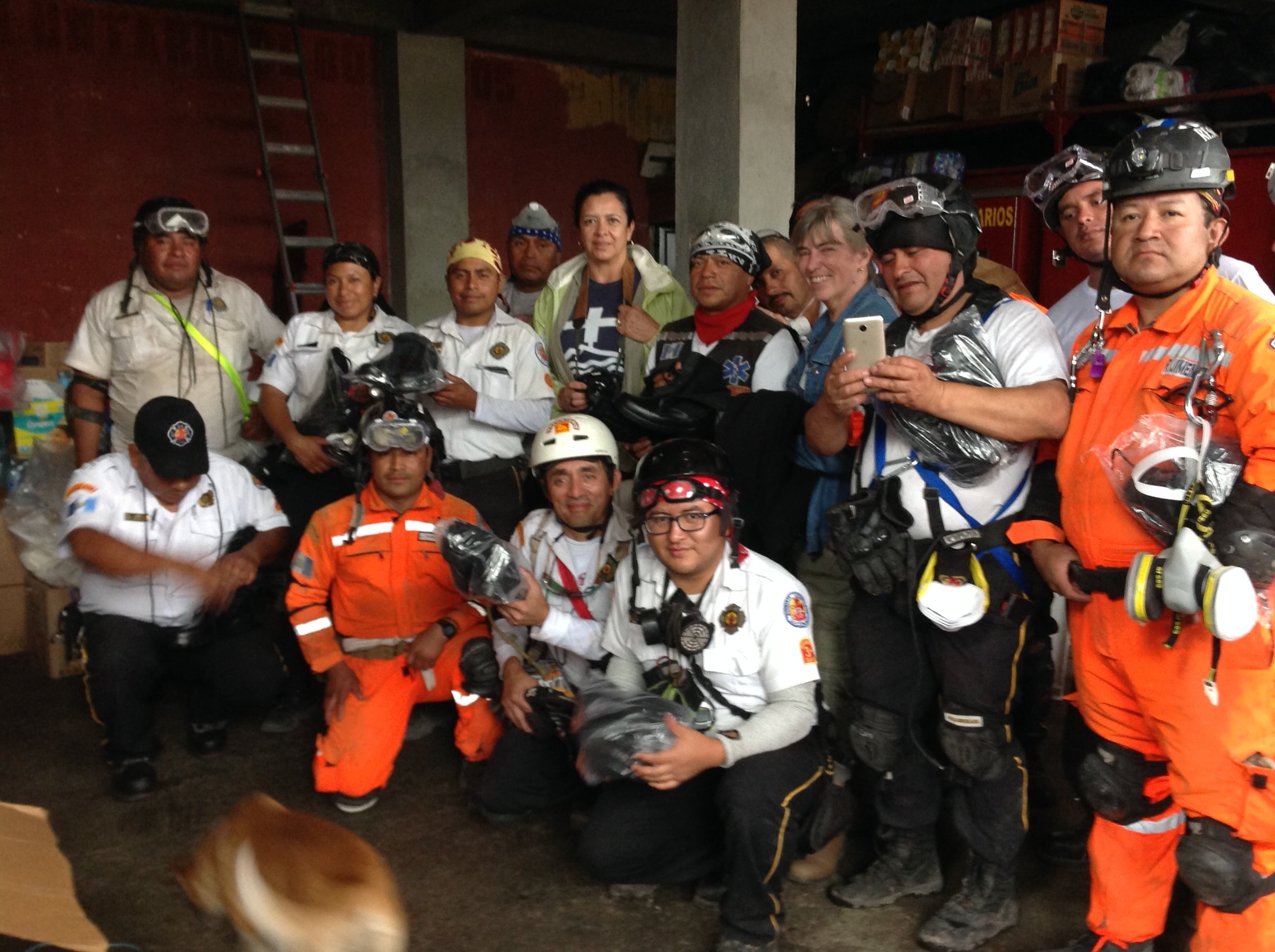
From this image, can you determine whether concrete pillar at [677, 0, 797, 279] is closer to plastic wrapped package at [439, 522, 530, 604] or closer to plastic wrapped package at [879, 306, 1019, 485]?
plastic wrapped package at [439, 522, 530, 604]

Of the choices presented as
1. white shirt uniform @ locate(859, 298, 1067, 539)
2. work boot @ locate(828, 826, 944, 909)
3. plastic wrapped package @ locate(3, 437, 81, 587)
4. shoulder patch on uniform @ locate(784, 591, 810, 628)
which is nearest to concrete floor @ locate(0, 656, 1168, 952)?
work boot @ locate(828, 826, 944, 909)

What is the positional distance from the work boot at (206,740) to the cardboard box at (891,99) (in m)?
7.34

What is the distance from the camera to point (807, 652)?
10.6 ft

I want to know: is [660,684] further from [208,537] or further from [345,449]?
[208,537]

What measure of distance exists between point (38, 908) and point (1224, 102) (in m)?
7.98

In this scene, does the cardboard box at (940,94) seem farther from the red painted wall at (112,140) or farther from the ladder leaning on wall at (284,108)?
the red painted wall at (112,140)

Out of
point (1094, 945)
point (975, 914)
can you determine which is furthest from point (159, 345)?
point (1094, 945)

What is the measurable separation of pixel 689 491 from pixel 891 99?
23.4 feet

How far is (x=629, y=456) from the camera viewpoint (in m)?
4.41

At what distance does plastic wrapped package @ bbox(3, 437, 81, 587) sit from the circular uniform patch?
1.35 metres

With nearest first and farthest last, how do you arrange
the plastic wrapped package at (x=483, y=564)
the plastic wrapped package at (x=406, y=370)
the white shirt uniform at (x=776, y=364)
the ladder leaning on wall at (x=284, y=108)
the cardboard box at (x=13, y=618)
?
the plastic wrapped package at (x=483, y=564) → the white shirt uniform at (x=776, y=364) → the plastic wrapped package at (x=406, y=370) → the cardboard box at (x=13, y=618) → the ladder leaning on wall at (x=284, y=108)

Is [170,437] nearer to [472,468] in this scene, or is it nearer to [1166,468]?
[472,468]

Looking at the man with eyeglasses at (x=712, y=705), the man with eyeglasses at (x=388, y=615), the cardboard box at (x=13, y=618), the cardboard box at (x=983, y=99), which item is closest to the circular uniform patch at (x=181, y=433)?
the man with eyeglasses at (x=388, y=615)

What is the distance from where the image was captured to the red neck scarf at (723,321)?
4.06 m
